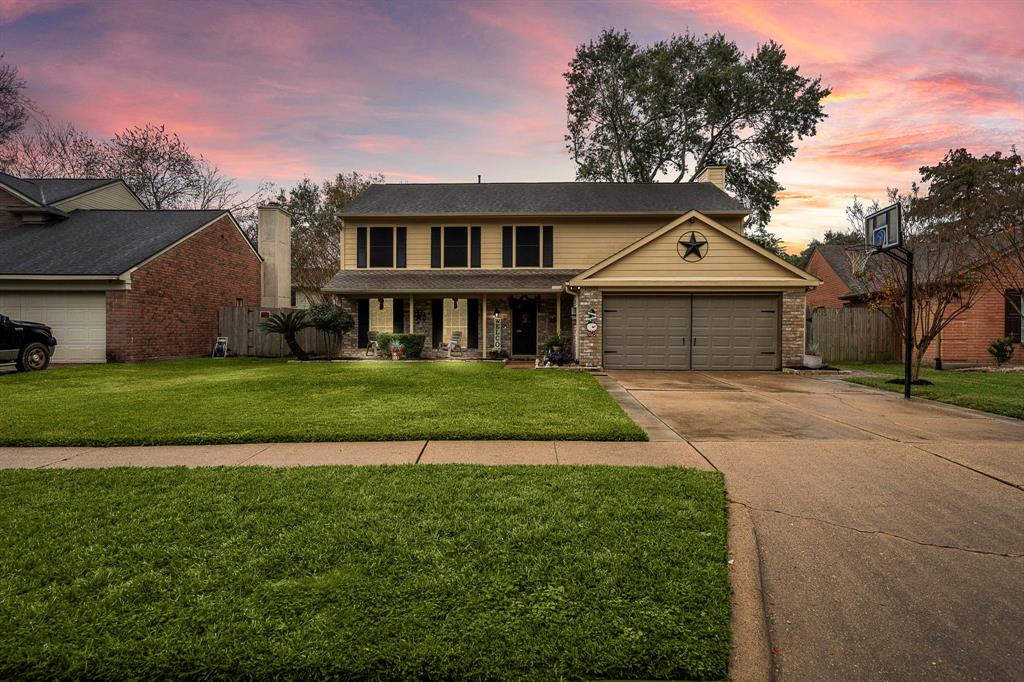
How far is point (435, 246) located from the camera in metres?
19.2

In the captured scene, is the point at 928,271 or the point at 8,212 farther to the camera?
the point at 8,212

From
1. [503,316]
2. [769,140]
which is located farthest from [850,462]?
[769,140]

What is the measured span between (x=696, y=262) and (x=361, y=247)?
12985 millimetres

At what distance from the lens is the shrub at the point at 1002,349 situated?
1677 cm

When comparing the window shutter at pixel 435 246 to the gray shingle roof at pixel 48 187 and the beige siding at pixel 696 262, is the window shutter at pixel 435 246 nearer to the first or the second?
the beige siding at pixel 696 262

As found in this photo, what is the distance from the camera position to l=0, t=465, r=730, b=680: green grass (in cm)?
204

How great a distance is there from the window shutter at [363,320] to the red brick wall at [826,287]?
967 inches

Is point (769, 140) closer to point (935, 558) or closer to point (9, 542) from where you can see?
point (935, 558)

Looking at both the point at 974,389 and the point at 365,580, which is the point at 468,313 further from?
the point at 365,580

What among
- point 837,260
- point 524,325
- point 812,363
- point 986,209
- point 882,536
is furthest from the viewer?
point 837,260

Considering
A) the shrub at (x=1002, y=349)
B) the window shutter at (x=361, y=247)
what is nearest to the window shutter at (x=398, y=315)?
the window shutter at (x=361, y=247)

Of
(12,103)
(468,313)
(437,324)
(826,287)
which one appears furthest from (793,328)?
(12,103)

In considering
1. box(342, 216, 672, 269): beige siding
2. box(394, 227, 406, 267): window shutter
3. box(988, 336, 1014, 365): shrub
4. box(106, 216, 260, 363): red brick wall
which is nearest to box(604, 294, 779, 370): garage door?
box(342, 216, 672, 269): beige siding

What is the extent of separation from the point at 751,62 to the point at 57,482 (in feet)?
117
